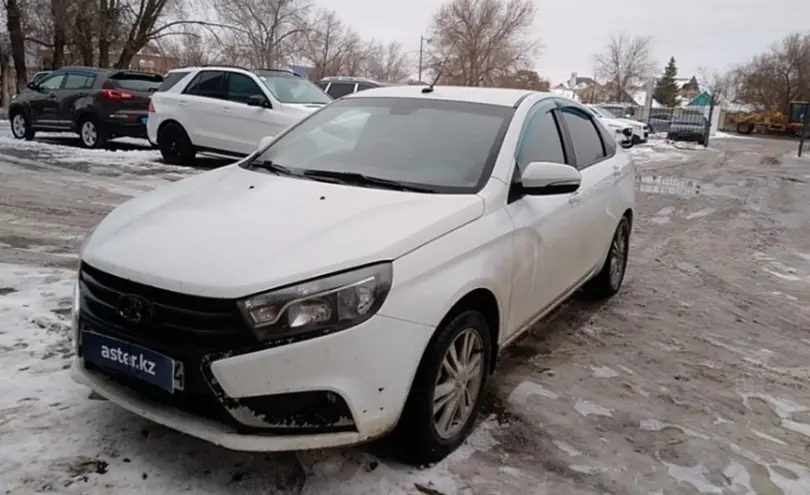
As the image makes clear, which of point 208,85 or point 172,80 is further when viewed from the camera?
point 172,80

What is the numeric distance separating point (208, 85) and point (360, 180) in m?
8.75

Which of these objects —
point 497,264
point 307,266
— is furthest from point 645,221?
point 307,266

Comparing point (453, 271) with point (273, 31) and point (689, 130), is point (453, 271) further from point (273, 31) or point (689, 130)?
point (273, 31)

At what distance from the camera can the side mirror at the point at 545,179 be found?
3.21 meters

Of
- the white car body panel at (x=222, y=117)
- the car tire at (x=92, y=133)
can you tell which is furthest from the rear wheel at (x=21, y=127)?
the white car body panel at (x=222, y=117)

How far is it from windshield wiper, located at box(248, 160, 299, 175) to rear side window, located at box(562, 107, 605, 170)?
188cm

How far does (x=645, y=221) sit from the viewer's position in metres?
8.99

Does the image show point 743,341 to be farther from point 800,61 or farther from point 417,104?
point 800,61

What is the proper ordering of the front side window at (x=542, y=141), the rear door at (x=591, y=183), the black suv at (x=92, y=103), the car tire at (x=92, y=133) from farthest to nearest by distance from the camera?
the car tire at (x=92, y=133) → the black suv at (x=92, y=103) → the rear door at (x=591, y=183) → the front side window at (x=542, y=141)

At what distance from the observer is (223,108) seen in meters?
10.8

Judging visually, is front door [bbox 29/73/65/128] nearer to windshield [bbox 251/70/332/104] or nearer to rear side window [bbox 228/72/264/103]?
rear side window [bbox 228/72/264/103]

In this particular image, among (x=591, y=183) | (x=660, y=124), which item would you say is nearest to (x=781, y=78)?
(x=660, y=124)

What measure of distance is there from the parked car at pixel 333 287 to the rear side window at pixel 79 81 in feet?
36.8

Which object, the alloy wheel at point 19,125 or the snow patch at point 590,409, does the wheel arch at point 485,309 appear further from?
the alloy wheel at point 19,125
